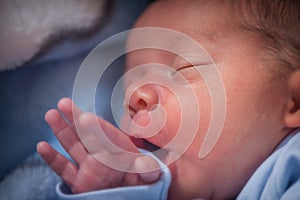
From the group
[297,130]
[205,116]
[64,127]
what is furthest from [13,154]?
[297,130]

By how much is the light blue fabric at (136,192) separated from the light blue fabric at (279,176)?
0.15 metres

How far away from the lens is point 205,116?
2.56 ft

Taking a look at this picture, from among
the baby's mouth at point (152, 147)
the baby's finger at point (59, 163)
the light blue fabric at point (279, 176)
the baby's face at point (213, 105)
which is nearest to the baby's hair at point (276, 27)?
the baby's face at point (213, 105)

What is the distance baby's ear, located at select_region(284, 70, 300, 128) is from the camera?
781mm

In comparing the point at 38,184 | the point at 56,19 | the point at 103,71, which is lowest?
the point at 38,184

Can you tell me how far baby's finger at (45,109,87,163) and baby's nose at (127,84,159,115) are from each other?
0.35 ft

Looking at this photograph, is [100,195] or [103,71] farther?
[103,71]

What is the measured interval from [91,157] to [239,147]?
237 millimetres

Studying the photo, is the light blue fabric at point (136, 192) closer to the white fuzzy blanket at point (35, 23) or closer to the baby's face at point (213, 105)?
the baby's face at point (213, 105)

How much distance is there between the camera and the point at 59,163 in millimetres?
752

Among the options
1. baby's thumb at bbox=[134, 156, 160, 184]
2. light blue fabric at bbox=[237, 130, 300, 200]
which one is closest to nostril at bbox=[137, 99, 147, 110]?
baby's thumb at bbox=[134, 156, 160, 184]

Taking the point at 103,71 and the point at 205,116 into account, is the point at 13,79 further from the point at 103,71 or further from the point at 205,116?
the point at 205,116

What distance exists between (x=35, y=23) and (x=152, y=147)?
296mm

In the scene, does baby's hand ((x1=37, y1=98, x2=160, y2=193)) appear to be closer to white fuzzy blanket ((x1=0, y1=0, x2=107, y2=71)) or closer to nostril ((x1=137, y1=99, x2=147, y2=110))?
nostril ((x1=137, y1=99, x2=147, y2=110))
